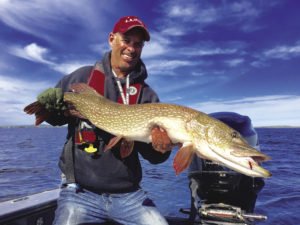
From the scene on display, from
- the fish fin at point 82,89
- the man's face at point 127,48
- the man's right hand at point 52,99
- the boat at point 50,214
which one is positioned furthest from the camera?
the man's face at point 127,48

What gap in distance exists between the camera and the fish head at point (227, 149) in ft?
9.97

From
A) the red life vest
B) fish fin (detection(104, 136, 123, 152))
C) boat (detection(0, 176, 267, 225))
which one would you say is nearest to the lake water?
boat (detection(0, 176, 267, 225))

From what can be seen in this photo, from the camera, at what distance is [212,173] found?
441 cm

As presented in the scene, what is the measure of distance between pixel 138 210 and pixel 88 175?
71cm

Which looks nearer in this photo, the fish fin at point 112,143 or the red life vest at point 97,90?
the fish fin at point 112,143

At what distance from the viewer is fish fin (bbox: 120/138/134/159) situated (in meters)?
3.53

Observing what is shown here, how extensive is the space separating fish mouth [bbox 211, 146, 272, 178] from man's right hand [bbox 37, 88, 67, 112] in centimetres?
194

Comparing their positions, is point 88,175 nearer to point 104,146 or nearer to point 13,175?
point 104,146

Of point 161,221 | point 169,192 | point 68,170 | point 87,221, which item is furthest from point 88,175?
point 169,192

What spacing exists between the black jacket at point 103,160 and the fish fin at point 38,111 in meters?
0.11

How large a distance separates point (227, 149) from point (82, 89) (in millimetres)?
1902

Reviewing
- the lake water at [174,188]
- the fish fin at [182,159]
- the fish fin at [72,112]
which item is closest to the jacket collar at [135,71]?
the fish fin at [72,112]

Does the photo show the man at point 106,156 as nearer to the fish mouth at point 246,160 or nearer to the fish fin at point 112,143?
the fish fin at point 112,143

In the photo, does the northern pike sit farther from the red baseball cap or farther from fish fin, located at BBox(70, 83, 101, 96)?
the red baseball cap
